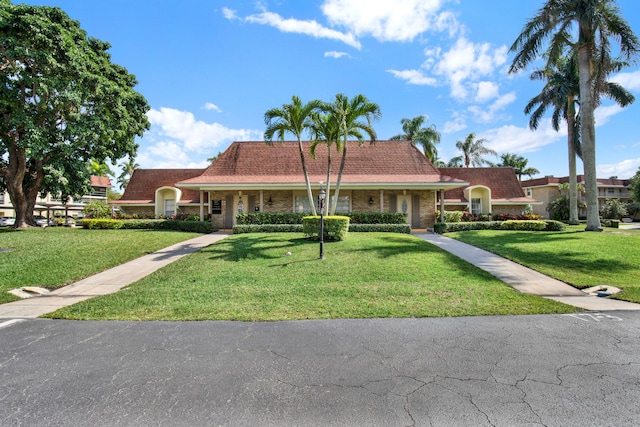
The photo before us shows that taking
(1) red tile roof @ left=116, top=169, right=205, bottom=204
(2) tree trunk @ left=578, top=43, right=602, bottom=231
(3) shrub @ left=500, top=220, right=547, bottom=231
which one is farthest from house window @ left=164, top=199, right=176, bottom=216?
(2) tree trunk @ left=578, top=43, right=602, bottom=231

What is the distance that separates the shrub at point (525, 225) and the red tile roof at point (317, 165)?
466 centimetres

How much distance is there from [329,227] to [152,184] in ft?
63.5

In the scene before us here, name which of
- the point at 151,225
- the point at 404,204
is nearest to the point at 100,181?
the point at 151,225

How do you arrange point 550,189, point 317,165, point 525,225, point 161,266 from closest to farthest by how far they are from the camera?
point 161,266
point 525,225
point 317,165
point 550,189

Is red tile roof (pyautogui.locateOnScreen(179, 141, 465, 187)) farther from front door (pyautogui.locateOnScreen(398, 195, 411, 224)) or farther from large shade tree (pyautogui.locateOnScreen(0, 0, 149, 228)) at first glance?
large shade tree (pyautogui.locateOnScreen(0, 0, 149, 228))

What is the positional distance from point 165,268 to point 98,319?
4.60 metres

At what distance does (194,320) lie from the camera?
17.7 ft

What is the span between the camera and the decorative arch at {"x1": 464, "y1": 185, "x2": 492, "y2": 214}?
939 inches

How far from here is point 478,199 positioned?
24.5 meters

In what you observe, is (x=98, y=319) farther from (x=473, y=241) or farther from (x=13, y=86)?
(x=13, y=86)

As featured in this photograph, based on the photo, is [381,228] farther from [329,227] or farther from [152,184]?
[152,184]

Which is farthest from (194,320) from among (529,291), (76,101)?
(76,101)

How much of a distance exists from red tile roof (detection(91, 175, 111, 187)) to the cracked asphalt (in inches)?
2268

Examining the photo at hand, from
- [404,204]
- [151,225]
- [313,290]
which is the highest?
[404,204]
